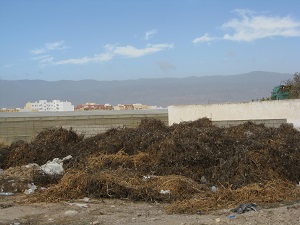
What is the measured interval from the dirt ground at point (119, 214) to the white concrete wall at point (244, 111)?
12017mm

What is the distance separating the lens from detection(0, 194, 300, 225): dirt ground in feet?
17.8

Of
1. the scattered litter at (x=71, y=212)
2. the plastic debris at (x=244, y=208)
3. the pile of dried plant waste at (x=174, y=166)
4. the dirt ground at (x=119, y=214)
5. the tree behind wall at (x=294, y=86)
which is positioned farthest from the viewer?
the tree behind wall at (x=294, y=86)

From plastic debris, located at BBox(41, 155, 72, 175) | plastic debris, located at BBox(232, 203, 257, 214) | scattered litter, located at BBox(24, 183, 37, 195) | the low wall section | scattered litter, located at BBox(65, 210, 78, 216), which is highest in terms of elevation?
the low wall section

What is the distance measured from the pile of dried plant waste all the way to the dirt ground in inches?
11.4

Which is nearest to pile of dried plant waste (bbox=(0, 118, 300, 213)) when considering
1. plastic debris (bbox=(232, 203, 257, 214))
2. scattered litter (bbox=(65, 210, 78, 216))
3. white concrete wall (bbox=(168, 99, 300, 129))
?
plastic debris (bbox=(232, 203, 257, 214))

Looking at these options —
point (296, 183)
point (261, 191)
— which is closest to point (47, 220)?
point (261, 191)

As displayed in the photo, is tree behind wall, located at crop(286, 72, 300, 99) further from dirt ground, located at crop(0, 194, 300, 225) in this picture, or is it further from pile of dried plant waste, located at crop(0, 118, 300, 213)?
dirt ground, located at crop(0, 194, 300, 225)

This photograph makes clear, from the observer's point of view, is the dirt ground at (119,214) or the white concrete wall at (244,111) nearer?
the dirt ground at (119,214)

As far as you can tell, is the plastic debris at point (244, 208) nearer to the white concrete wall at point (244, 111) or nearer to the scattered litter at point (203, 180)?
the scattered litter at point (203, 180)

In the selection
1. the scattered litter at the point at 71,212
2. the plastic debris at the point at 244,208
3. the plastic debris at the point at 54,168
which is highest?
the plastic debris at the point at 54,168

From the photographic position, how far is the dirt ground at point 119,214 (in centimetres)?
543

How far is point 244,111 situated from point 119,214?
1422 centimetres

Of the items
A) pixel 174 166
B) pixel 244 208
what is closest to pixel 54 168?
pixel 174 166

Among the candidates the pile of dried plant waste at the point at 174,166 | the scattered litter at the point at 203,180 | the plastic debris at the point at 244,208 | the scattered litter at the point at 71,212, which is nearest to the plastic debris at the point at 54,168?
the pile of dried plant waste at the point at 174,166
